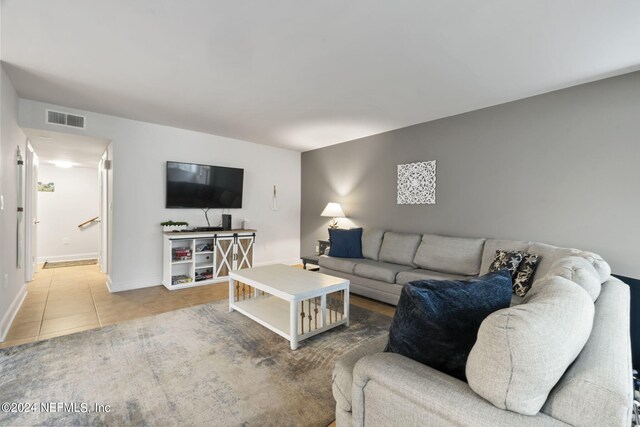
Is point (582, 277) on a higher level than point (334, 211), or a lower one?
lower

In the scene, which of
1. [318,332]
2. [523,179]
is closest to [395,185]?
[523,179]

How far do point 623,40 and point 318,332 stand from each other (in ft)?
10.5

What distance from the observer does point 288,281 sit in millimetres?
2904

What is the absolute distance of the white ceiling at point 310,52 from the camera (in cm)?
187

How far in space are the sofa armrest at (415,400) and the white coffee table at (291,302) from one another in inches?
54.5

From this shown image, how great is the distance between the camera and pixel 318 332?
2670 millimetres

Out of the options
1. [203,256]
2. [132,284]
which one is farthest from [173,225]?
[132,284]

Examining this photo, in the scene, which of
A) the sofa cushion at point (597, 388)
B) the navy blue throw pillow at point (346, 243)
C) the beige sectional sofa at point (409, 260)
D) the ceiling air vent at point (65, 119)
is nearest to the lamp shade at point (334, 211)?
the navy blue throw pillow at point (346, 243)

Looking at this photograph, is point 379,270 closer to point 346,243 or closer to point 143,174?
point 346,243

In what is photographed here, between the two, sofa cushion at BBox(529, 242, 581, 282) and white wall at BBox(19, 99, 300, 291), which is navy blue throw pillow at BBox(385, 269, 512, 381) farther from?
white wall at BBox(19, 99, 300, 291)

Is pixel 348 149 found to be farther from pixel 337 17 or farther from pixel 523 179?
pixel 337 17

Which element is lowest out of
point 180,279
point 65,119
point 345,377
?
point 180,279

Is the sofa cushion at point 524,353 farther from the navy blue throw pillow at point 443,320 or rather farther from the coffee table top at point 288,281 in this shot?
the coffee table top at point 288,281

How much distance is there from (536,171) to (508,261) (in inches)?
43.9
